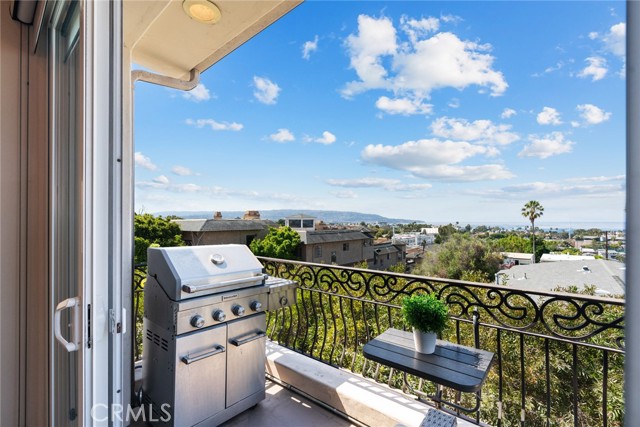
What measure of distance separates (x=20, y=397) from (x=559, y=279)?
150 inches

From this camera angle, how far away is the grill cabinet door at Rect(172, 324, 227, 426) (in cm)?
186

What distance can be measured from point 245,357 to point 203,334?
40cm

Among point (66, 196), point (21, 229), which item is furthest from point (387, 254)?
point (66, 196)

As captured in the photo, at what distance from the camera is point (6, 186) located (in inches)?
61.6

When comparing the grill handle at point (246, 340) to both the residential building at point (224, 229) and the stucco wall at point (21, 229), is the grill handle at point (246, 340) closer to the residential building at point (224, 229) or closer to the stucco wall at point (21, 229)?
the stucco wall at point (21, 229)

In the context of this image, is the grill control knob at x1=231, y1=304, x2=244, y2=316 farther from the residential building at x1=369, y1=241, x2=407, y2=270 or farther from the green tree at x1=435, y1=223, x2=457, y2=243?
the residential building at x1=369, y1=241, x2=407, y2=270

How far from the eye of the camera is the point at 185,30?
236cm

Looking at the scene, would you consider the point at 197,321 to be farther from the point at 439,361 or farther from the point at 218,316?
the point at 439,361

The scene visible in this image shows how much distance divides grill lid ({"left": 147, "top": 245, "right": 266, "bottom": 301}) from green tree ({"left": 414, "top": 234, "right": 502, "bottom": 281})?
8.03m

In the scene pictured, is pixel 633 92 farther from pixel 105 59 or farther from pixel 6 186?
pixel 6 186

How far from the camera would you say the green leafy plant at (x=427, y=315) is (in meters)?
1.66

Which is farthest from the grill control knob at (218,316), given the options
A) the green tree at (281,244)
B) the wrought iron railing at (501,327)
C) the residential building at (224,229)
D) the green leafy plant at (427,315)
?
the green tree at (281,244)

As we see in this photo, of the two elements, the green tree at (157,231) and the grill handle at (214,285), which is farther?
the green tree at (157,231)

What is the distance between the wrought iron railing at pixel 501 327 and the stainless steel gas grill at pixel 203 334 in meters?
0.66
